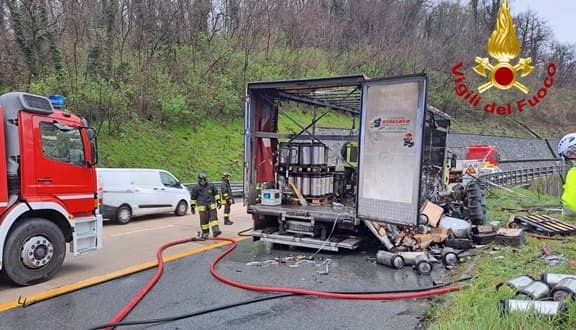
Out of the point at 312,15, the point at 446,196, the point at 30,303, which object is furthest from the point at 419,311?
the point at 312,15

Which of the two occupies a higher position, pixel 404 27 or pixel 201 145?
pixel 404 27

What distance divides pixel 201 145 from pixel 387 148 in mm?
15634

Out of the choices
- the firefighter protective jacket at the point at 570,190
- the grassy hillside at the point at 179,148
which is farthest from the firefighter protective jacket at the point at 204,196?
the grassy hillside at the point at 179,148

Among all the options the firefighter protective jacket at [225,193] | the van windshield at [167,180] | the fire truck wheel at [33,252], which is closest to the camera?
the fire truck wheel at [33,252]

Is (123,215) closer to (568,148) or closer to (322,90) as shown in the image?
(322,90)

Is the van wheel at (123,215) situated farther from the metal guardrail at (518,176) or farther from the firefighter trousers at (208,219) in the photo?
the metal guardrail at (518,176)

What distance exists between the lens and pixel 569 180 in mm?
7535

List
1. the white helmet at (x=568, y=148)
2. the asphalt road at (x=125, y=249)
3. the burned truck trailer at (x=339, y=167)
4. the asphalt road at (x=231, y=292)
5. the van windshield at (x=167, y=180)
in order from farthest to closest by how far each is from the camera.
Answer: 1. the van windshield at (x=167, y=180)
2. the white helmet at (x=568, y=148)
3. the burned truck trailer at (x=339, y=167)
4. the asphalt road at (x=125, y=249)
5. the asphalt road at (x=231, y=292)

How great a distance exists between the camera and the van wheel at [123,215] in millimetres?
12014

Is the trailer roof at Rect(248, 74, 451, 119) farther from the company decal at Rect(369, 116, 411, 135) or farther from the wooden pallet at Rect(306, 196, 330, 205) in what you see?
the wooden pallet at Rect(306, 196, 330, 205)

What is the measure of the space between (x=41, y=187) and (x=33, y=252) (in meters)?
0.89

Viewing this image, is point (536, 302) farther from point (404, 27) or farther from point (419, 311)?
point (404, 27)

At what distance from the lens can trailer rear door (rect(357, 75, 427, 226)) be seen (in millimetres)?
6746

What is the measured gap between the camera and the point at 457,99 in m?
41.1
